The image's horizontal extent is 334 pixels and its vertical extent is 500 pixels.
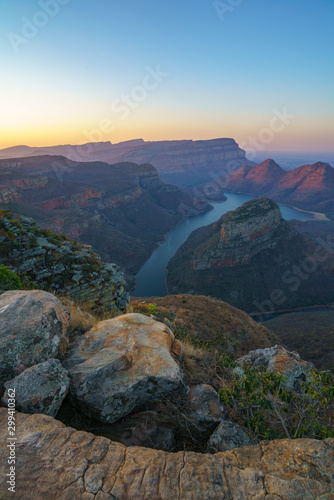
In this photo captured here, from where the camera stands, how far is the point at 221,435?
3633 millimetres

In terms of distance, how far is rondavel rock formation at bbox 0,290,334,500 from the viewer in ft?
7.75

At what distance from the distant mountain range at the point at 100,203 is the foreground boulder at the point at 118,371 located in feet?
209

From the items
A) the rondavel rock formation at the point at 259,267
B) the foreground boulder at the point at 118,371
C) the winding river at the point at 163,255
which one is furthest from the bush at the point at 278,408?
the winding river at the point at 163,255

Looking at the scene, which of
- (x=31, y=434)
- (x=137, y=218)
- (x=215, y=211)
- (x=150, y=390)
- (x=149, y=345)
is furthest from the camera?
(x=215, y=211)

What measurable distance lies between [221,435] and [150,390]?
1391 millimetres

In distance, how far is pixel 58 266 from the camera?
10.6m

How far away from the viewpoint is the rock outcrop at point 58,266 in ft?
32.4

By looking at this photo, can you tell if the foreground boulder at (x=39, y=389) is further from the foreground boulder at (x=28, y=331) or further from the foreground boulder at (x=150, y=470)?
the foreground boulder at (x=28, y=331)

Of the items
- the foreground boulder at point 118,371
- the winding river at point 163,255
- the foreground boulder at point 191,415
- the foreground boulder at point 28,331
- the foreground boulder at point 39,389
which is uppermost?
the foreground boulder at point 28,331

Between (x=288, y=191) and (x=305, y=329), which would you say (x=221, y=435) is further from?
(x=288, y=191)

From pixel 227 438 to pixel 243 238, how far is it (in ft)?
233

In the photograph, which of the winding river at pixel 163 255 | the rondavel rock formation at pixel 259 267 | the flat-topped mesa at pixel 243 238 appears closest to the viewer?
the rondavel rock formation at pixel 259 267

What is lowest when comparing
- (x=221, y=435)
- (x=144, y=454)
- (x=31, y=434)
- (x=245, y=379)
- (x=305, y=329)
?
(x=305, y=329)

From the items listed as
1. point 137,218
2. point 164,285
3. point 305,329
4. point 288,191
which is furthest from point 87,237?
point 288,191
